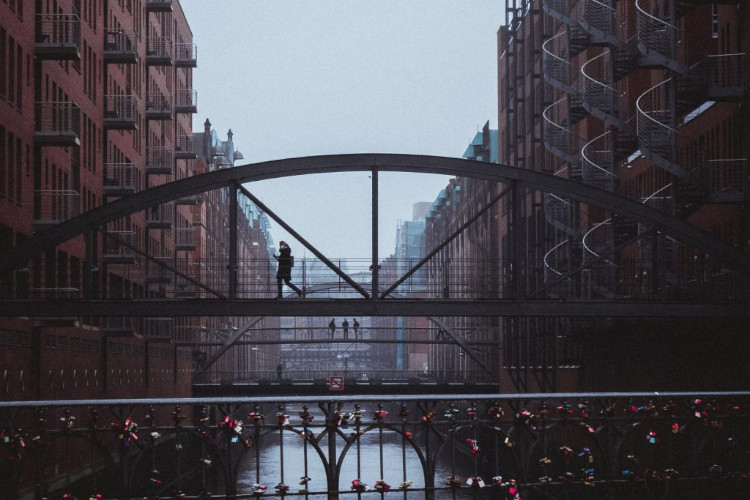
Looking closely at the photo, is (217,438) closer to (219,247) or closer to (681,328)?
(681,328)

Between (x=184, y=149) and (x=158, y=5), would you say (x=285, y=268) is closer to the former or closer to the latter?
(x=158, y=5)

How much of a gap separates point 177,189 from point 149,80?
3352cm

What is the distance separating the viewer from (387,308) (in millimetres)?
29906

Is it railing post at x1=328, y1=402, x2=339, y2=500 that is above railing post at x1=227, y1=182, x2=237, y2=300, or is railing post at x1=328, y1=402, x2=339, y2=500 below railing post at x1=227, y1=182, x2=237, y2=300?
below

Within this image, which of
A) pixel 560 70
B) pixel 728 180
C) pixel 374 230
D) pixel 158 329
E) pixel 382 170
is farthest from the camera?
pixel 158 329

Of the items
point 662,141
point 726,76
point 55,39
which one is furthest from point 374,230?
point 55,39

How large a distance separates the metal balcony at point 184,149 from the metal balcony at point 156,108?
7830 mm

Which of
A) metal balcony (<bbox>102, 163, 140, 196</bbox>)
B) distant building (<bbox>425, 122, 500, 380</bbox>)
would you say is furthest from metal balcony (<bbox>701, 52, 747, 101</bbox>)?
distant building (<bbox>425, 122, 500, 380</bbox>)

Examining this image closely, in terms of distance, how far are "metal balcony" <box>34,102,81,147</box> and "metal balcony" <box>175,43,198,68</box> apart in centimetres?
2974

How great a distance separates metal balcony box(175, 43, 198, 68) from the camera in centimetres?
7069

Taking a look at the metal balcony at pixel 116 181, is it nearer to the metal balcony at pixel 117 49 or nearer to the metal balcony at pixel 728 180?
the metal balcony at pixel 117 49

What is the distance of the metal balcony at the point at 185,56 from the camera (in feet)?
232

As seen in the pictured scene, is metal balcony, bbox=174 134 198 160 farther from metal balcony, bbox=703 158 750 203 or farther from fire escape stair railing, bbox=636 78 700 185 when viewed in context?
metal balcony, bbox=703 158 750 203

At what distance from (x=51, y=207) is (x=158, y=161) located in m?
24.7
